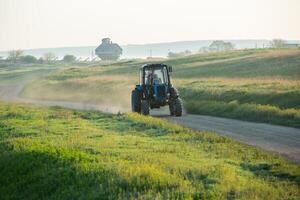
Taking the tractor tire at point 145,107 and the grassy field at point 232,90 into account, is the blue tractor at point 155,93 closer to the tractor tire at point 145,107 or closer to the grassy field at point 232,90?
the tractor tire at point 145,107

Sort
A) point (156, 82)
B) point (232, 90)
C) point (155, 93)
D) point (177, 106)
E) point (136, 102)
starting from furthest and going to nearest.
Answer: point (232, 90), point (136, 102), point (156, 82), point (155, 93), point (177, 106)

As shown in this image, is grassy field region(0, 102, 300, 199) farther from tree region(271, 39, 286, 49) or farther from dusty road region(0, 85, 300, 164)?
tree region(271, 39, 286, 49)

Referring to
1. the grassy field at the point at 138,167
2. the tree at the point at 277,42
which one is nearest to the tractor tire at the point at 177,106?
the grassy field at the point at 138,167

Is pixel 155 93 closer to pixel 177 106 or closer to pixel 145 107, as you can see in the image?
pixel 145 107


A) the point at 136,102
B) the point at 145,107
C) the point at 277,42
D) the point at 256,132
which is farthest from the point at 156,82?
the point at 277,42

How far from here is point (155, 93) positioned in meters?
32.5

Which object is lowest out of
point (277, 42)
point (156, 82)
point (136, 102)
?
point (136, 102)

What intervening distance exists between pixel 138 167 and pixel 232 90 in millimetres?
27124

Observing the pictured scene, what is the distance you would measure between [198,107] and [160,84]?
4107 mm

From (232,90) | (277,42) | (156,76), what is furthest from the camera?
(277,42)

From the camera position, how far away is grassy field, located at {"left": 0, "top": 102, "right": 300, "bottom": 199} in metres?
13.4

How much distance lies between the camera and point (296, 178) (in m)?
14.5

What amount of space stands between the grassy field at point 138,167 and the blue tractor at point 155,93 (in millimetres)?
7556

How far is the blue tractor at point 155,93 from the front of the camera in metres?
32.3
